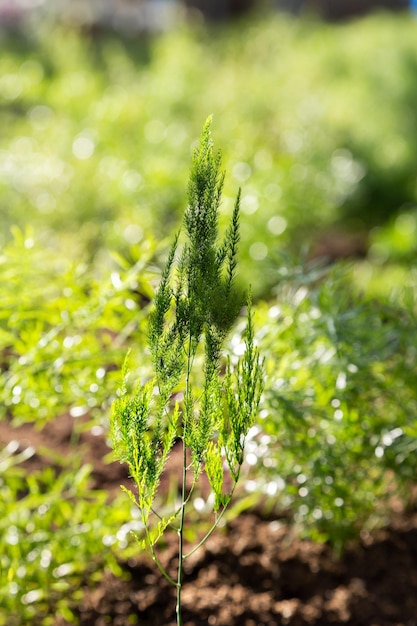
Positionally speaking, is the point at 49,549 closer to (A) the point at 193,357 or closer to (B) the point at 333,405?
(B) the point at 333,405

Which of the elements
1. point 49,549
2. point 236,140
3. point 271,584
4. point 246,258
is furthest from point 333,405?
point 236,140

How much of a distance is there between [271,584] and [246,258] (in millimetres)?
1756

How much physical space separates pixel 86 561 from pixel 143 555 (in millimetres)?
248

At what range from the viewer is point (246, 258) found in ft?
13.2

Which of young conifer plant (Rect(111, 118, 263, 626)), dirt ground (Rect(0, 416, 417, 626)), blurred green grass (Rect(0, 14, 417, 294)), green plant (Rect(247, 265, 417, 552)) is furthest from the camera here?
blurred green grass (Rect(0, 14, 417, 294))

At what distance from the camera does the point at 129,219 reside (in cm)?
444

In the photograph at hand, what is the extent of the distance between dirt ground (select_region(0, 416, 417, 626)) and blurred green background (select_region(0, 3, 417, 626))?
0.09 metres

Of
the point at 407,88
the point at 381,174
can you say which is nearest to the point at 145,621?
the point at 381,174

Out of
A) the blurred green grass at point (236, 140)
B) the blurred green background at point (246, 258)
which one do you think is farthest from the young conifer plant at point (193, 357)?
the blurred green grass at point (236, 140)

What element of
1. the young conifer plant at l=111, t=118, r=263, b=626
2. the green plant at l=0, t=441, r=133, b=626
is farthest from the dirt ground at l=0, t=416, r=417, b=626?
the young conifer plant at l=111, t=118, r=263, b=626

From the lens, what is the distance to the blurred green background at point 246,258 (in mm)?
2275

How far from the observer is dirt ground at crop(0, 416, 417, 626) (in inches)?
96.1

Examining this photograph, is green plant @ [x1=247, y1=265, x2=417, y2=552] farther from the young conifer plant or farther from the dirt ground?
the young conifer plant

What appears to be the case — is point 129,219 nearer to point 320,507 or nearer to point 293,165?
point 293,165
